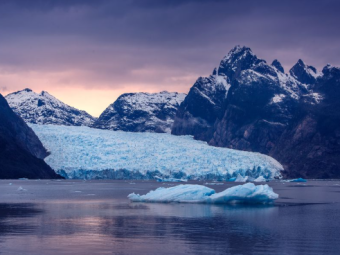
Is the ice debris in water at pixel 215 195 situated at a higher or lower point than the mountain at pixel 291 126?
lower

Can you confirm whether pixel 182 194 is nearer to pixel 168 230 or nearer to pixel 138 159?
pixel 168 230

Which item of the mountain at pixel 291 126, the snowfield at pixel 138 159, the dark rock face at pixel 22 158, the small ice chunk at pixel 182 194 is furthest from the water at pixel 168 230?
the mountain at pixel 291 126

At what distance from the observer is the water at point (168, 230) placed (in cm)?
1891

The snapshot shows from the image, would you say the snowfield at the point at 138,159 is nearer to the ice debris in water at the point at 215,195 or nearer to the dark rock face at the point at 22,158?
the dark rock face at the point at 22,158

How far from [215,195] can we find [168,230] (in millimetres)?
14637

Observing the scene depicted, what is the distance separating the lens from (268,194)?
3781 cm

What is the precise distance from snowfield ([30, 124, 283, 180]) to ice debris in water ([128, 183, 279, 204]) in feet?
151

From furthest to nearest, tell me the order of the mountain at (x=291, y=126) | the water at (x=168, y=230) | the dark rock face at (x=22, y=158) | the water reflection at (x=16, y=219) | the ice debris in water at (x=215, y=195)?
the mountain at (x=291, y=126) < the dark rock face at (x=22, y=158) < the ice debris in water at (x=215, y=195) < the water reflection at (x=16, y=219) < the water at (x=168, y=230)

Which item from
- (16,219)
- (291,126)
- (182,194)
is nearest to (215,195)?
(182,194)

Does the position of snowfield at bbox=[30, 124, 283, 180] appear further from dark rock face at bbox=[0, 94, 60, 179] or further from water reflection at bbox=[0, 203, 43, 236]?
water reflection at bbox=[0, 203, 43, 236]

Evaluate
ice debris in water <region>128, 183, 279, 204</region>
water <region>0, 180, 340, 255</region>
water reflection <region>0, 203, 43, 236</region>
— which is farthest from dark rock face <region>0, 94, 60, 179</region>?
water <region>0, 180, 340, 255</region>

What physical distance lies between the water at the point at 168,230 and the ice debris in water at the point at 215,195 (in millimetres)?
1867

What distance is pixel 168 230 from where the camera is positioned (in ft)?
77.8

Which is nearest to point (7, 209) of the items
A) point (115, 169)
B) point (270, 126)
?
point (115, 169)
